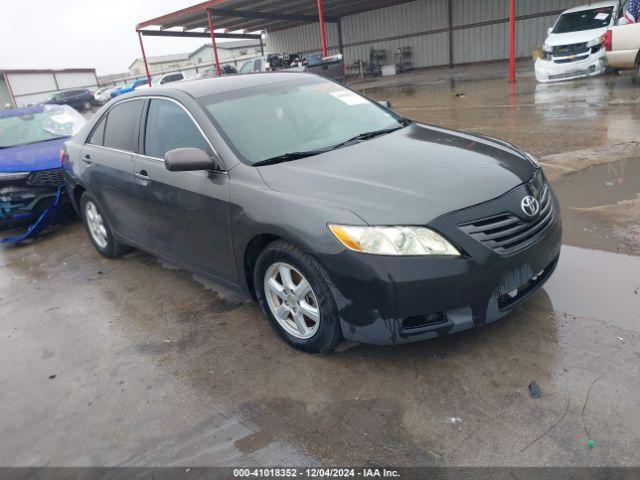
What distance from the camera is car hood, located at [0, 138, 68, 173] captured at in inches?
244

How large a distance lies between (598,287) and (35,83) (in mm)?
54348

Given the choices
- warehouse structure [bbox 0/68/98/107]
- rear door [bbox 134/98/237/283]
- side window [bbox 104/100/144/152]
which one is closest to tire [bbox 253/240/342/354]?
rear door [bbox 134/98/237/283]

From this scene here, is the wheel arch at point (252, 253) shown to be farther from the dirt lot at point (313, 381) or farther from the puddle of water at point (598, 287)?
the puddle of water at point (598, 287)

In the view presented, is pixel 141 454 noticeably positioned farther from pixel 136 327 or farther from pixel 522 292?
pixel 522 292

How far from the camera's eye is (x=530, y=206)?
2.83 m

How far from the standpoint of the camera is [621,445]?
217 centimetres

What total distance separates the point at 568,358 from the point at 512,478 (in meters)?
0.94

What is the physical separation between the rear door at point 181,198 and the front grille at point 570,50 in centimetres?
1158

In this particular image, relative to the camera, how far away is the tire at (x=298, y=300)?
2.79m

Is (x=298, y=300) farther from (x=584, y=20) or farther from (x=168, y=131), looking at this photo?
(x=584, y=20)

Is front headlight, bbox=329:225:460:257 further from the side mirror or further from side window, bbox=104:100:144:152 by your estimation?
side window, bbox=104:100:144:152

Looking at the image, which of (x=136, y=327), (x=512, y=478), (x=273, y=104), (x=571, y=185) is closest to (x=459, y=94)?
(x=571, y=185)

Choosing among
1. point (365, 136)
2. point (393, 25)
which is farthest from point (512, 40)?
point (393, 25)

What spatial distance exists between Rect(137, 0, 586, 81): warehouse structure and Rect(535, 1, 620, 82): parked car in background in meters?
5.96
